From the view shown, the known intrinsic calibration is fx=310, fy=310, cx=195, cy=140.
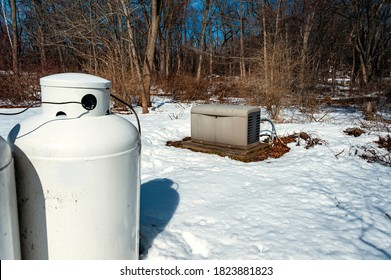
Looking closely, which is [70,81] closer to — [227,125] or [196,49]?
[227,125]

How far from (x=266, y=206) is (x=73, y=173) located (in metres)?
2.57

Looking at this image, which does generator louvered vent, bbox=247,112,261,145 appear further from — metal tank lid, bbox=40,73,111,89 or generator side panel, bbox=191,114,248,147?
metal tank lid, bbox=40,73,111,89

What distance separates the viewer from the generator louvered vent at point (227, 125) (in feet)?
20.2

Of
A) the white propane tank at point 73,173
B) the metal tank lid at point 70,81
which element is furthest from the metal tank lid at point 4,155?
the metal tank lid at point 70,81

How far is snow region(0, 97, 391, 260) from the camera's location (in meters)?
2.92

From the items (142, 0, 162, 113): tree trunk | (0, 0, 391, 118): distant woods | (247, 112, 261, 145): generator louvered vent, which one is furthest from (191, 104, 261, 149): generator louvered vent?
(142, 0, 162, 113): tree trunk

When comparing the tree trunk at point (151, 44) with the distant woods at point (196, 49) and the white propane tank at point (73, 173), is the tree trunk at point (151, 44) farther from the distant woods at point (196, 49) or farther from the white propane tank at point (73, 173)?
the white propane tank at point (73, 173)

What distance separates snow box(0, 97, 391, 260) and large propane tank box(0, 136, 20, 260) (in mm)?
1210

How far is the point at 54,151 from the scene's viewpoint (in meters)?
1.94

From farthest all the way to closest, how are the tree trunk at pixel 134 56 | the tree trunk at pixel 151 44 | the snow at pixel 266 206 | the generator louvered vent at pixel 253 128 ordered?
the tree trunk at pixel 151 44 < the tree trunk at pixel 134 56 < the generator louvered vent at pixel 253 128 < the snow at pixel 266 206

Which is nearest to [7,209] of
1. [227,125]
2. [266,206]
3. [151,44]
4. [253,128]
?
[266,206]

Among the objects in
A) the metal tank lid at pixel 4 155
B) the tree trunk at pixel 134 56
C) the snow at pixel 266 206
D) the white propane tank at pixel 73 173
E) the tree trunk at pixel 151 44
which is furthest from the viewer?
the tree trunk at pixel 151 44

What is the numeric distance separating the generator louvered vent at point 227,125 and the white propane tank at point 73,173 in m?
4.11
